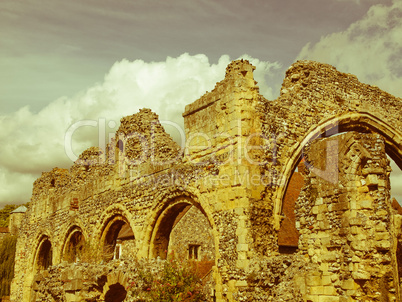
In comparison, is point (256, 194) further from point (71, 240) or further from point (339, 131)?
point (71, 240)

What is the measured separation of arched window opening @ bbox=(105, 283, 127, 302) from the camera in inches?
366

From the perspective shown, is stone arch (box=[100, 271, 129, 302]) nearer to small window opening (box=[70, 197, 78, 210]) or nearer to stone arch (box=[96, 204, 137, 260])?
stone arch (box=[96, 204, 137, 260])

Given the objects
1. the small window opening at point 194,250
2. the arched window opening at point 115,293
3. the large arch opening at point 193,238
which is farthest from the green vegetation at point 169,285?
the small window opening at point 194,250

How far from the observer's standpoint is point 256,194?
380 inches

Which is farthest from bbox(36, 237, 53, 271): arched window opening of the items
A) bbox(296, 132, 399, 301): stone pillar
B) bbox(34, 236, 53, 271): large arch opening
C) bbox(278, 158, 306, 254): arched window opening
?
bbox(296, 132, 399, 301): stone pillar

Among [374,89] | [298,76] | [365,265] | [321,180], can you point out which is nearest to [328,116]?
[298,76]

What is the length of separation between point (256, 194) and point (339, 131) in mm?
4173

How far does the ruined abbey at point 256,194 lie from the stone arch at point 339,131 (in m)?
0.03

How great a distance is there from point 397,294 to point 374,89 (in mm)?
8458

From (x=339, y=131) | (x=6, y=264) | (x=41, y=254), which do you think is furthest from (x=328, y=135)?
(x=6, y=264)

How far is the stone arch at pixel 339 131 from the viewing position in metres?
10.3

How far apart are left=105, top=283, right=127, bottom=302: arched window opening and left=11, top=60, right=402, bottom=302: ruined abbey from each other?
0.15ft

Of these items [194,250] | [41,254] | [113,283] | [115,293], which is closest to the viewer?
[113,283]

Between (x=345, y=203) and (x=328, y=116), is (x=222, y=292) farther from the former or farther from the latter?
(x=328, y=116)
